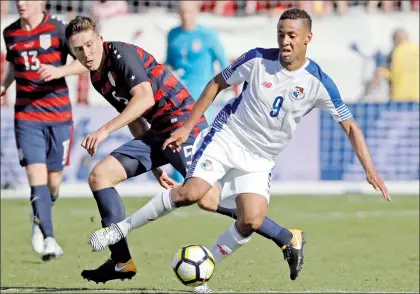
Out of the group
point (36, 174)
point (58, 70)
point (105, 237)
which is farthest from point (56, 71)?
point (105, 237)

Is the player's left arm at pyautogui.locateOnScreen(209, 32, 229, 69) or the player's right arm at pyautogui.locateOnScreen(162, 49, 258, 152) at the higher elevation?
the player's right arm at pyautogui.locateOnScreen(162, 49, 258, 152)

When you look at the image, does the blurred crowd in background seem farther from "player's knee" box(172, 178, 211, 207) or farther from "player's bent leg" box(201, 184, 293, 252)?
"player's knee" box(172, 178, 211, 207)

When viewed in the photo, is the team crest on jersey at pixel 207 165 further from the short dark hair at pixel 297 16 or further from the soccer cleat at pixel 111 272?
the short dark hair at pixel 297 16

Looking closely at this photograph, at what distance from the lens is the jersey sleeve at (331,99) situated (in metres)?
7.95

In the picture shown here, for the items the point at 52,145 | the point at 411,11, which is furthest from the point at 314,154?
the point at 52,145

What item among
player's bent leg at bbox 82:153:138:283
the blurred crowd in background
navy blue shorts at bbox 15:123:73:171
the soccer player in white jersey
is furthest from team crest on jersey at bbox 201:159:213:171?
the blurred crowd in background

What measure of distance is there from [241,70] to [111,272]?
190 cm

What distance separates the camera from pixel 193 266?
7.73 m

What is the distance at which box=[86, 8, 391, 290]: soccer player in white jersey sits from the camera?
7.94 metres

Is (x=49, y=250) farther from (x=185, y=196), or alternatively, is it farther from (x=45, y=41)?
(x=185, y=196)

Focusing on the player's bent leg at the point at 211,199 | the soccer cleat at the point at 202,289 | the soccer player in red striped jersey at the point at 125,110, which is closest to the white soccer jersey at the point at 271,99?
the player's bent leg at the point at 211,199

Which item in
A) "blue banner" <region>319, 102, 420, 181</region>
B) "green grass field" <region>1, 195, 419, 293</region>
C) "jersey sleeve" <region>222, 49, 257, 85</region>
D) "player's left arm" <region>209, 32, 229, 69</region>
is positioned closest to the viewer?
"jersey sleeve" <region>222, 49, 257, 85</region>

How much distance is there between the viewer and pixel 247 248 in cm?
1149

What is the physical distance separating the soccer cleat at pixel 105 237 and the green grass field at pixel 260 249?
65 centimetres
